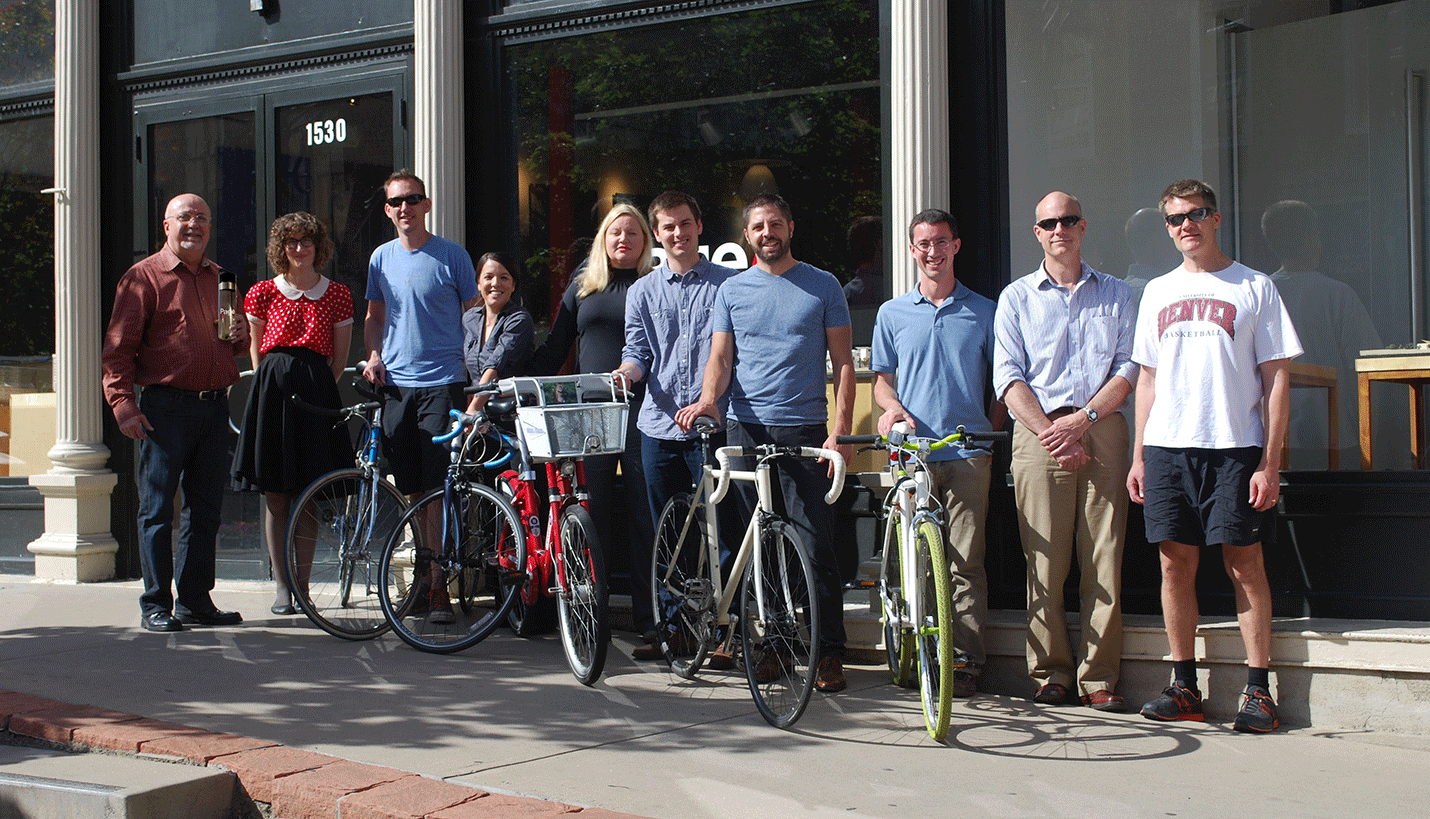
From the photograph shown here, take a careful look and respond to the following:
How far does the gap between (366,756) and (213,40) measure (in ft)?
19.8

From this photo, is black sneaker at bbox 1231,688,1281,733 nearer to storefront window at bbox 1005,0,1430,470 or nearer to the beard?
storefront window at bbox 1005,0,1430,470

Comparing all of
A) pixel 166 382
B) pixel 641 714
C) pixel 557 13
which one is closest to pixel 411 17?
pixel 557 13

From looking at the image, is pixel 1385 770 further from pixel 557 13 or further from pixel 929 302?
pixel 557 13

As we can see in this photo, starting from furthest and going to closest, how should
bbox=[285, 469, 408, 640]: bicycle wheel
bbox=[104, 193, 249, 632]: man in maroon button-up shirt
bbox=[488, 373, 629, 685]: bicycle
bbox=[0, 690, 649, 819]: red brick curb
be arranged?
bbox=[104, 193, 249, 632]: man in maroon button-up shirt, bbox=[285, 469, 408, 640]: bicycle wheel, bbox=[488, 373, 629, 685]: bicycle, bbox=[0, 690, 649, 819]: red brick curb

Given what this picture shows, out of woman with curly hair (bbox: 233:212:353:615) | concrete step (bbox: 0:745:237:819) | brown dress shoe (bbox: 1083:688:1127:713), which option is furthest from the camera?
woman with curly hair (bbox: 233:212:353:615)

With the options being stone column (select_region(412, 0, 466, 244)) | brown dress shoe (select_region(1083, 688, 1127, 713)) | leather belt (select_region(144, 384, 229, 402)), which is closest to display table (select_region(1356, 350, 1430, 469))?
brown dress shoe (select_region(1083, 688, 1127, 713))

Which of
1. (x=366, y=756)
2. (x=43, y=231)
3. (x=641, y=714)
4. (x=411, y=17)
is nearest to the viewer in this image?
(x=366, y=756)

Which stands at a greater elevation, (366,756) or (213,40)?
(213,40)

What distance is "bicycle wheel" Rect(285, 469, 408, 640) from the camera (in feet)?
21.1

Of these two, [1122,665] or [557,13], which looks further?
[557,13]

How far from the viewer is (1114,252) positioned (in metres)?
6.56

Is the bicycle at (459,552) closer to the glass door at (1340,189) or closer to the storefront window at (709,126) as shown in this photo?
the storefront window at (709,126)

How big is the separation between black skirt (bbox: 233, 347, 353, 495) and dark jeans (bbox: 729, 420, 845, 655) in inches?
98.5

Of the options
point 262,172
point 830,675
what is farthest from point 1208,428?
point 262,172
